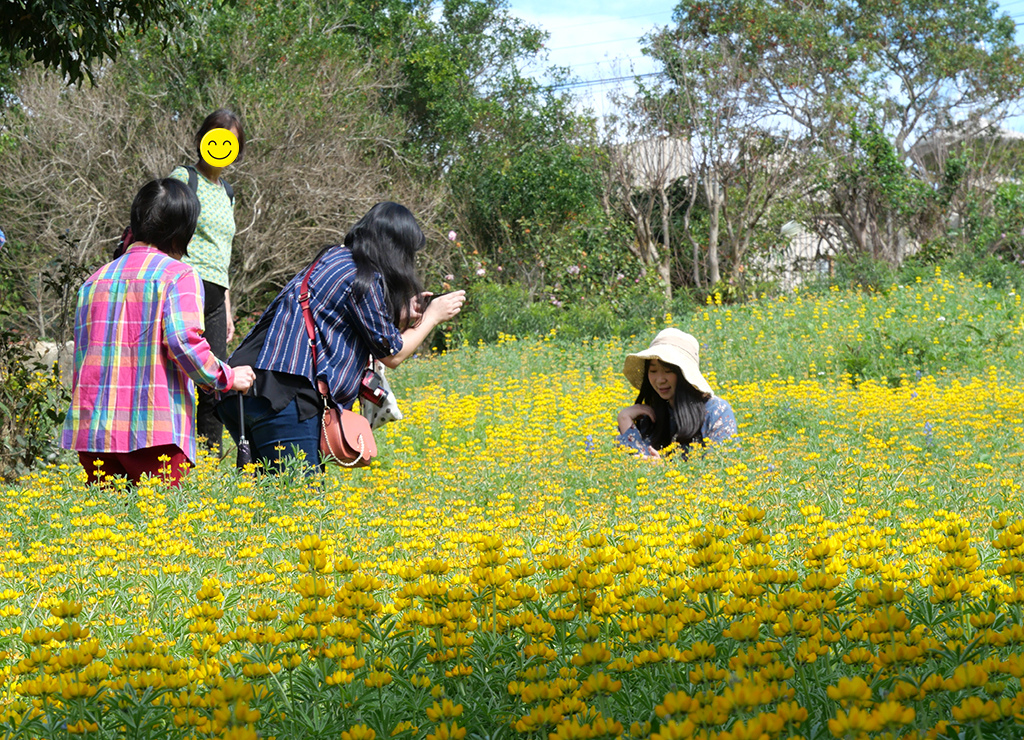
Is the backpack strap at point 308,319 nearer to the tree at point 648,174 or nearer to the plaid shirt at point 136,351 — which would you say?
the plaid shirt at point 136,351

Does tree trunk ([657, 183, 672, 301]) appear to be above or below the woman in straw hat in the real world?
above

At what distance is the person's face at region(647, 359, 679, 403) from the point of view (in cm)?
532

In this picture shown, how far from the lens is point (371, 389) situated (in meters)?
4.41

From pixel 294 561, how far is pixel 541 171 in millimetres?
14264

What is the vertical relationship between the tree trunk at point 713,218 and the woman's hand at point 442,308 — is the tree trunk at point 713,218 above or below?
above

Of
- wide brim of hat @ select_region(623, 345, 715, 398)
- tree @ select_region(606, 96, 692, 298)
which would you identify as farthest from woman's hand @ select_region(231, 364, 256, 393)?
tree @ select_region(606, 96, 692, 298)

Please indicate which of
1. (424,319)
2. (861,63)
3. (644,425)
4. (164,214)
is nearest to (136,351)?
(164,214)

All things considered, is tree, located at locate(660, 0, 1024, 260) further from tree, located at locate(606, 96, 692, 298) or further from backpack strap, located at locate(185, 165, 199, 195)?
backpack strap, located at locate(185, 165, 199, 195)

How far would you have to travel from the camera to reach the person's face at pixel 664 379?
209 inches

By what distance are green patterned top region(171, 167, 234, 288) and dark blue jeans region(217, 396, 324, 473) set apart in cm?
153

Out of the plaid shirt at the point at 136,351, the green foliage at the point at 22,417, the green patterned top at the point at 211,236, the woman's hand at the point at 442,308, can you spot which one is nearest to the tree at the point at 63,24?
the green patterned top at the point at 211,236

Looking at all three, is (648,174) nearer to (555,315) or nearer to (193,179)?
(555,315)

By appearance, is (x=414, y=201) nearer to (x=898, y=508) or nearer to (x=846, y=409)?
(x=846, y=409)

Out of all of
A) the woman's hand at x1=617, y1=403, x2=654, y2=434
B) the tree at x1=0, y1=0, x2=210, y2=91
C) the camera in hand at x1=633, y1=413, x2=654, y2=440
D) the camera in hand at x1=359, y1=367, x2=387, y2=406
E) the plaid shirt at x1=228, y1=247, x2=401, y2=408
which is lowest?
the camera in hand at x1=633, y1=413, x2=654, y2=440
